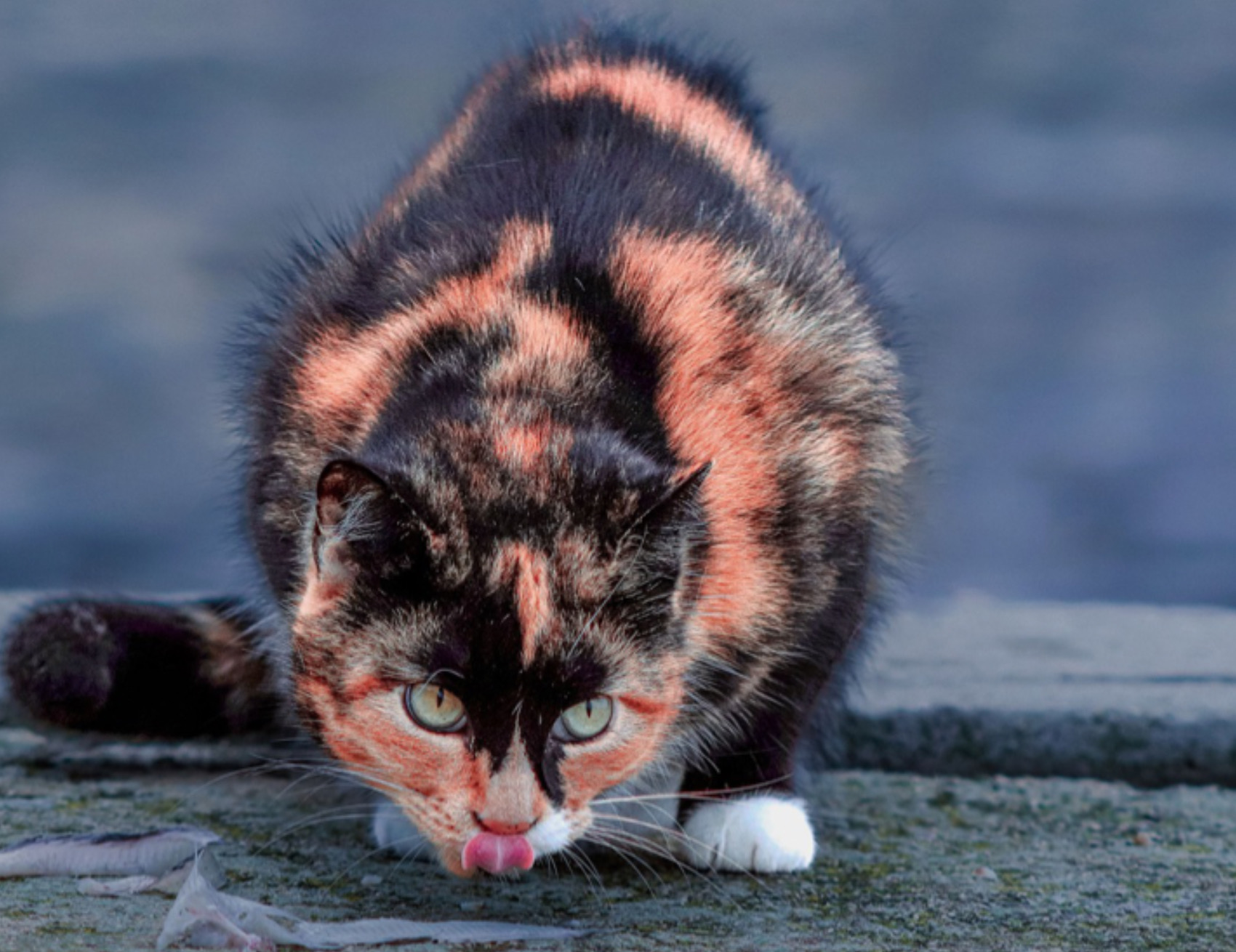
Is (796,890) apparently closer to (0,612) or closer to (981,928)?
(981,928)

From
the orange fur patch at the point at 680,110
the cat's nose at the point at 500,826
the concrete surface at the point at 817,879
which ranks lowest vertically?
the concrete surface at the point at 817,879

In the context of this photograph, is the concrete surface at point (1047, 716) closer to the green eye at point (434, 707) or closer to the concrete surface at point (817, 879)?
the concrete surface at point (817, 879)

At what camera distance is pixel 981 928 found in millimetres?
2102

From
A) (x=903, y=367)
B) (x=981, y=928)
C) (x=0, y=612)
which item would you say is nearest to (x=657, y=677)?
(x=981, y=928)

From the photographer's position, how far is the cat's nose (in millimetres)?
1984

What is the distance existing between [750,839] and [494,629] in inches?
28.4

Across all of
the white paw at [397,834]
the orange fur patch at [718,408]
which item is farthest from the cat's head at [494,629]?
the white paw at [397,834]

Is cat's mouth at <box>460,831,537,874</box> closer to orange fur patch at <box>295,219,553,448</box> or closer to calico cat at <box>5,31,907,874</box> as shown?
calico cat at <box>5,31,907,874</box>

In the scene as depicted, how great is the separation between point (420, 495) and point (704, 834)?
0.83 metres

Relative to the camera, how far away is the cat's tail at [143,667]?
2662mm

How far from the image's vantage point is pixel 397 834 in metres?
2.54

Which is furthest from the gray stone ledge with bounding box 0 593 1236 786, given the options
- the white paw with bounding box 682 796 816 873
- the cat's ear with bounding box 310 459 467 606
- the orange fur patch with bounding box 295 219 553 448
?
the cat's ear with bounding box 310 459 467 606

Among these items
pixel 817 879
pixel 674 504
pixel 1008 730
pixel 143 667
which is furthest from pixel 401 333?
pixel 1008 730

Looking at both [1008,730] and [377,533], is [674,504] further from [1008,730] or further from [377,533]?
[1008,730]
